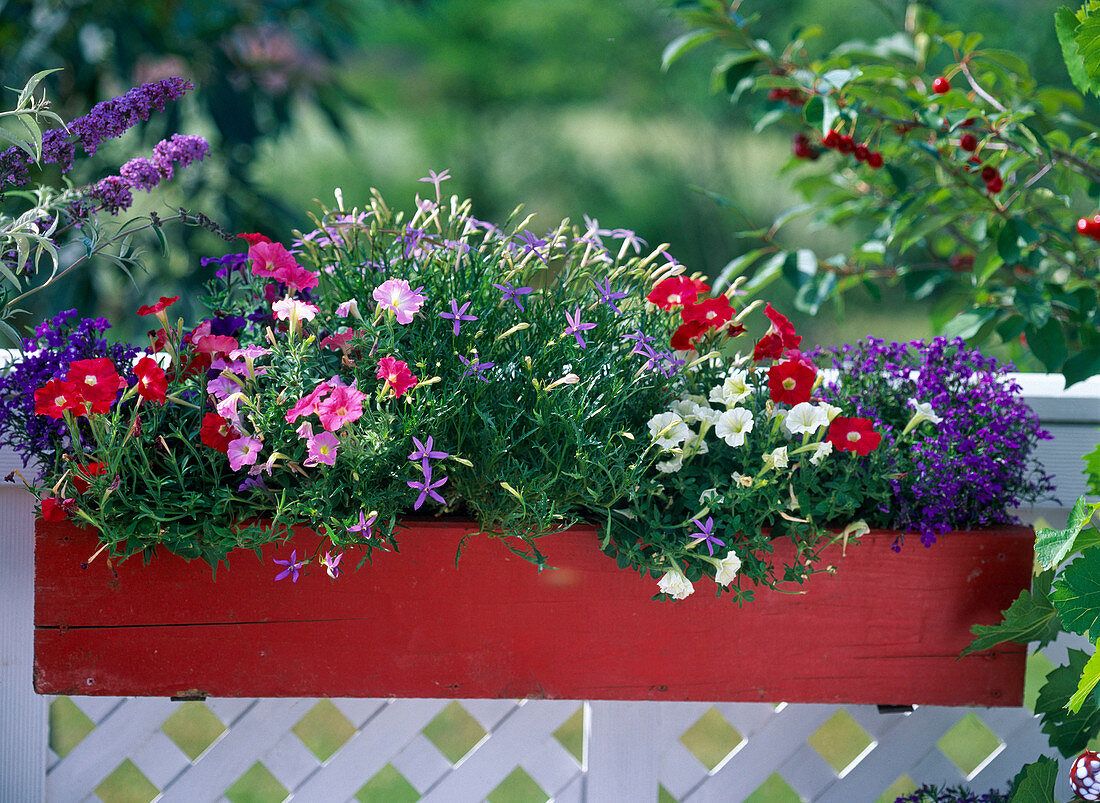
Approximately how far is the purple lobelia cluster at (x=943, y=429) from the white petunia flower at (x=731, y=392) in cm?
14

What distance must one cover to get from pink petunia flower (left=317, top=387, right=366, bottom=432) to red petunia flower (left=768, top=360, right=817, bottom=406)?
0.36 metres

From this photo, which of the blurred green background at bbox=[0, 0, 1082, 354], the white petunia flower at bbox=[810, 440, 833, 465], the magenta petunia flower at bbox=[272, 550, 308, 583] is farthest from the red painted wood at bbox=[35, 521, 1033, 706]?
the blurred green background at bbox=[0, 0, 1082, 354]

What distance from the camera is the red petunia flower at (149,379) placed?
0.70 meters

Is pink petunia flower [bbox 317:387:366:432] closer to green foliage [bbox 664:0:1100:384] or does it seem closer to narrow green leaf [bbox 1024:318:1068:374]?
green foliage [bbox 664:0:1100:384]

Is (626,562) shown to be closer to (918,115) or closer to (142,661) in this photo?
(142,661)

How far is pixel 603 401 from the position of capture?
75cm

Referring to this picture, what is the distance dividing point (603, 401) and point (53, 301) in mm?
1169

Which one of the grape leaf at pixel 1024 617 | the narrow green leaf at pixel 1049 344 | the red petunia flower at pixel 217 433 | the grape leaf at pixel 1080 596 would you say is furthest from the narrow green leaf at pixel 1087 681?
the red petunia flower at pixel 217 433

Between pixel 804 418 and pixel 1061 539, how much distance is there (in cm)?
22

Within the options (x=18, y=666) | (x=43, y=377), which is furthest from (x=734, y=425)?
(x=18, y=666)

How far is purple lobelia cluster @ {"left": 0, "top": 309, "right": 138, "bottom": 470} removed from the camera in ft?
2.48

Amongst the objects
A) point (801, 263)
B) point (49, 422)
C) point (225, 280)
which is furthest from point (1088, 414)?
point (49, 422)

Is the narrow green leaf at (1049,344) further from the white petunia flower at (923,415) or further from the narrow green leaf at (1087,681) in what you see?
the narrow green leaf at (1087,681)

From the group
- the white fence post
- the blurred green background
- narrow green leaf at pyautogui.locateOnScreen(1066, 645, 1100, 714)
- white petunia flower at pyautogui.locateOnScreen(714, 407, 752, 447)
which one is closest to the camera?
narrow green leaf at pyautogui.locateOnScreen(1066, 645, 1100, 714)
